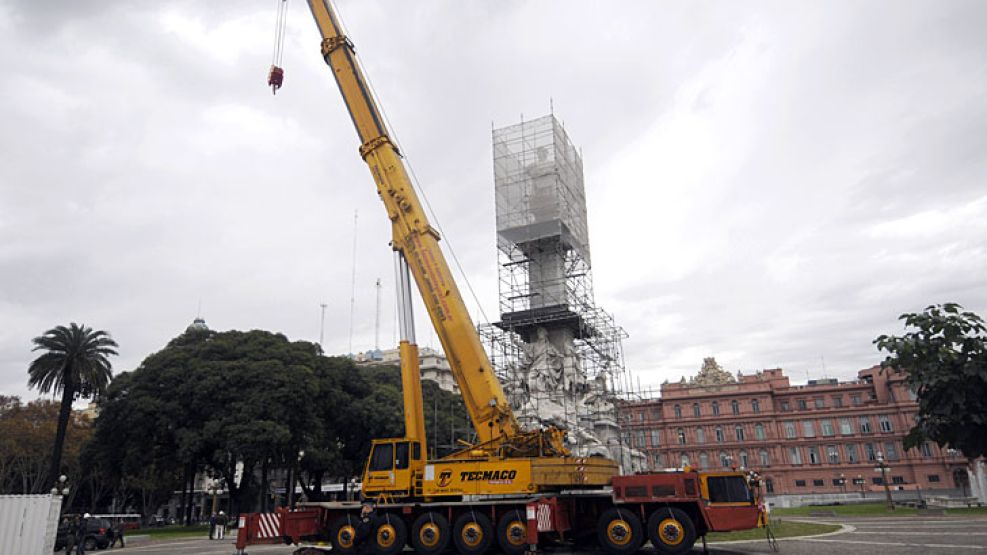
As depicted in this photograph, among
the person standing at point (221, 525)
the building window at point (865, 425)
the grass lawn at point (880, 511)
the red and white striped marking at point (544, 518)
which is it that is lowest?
the grass lawn at point (880, 511)

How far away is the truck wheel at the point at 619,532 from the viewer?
14891 millimetres

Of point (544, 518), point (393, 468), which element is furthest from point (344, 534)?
point (544, 518)

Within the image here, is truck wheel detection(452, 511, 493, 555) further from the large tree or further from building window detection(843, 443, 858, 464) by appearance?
building window detection(843, 443, 858, 464)

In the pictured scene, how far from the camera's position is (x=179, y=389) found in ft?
→ 119

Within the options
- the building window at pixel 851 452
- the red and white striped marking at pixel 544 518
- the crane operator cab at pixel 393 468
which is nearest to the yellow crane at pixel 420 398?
the crane operator cab at pixel 393 468

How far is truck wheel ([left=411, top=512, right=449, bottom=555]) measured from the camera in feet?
50.7

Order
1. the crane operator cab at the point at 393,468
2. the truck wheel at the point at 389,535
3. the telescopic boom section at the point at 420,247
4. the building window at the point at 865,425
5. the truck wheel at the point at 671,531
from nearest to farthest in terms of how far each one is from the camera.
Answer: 1. the truck wheel at the point at 671,531
2. the truck wheel at the point at 389,535
3. the crane operator cab at the point at 393,468
4. the telescopic boom section at the point at 420,247
5. the building window at the point at 865,425

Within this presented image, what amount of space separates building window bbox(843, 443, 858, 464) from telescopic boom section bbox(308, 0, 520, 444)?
185ft

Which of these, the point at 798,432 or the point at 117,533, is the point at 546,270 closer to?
the point at 117,533

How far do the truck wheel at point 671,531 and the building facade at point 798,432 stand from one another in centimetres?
4299

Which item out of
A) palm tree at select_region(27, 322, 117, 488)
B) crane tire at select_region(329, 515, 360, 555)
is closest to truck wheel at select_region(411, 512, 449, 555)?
crane tire at select_region(329, 515, 360, 555)

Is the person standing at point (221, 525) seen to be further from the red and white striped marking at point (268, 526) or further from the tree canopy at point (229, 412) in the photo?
the red and white striped marking at point (268, 526)

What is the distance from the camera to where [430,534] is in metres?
15.6

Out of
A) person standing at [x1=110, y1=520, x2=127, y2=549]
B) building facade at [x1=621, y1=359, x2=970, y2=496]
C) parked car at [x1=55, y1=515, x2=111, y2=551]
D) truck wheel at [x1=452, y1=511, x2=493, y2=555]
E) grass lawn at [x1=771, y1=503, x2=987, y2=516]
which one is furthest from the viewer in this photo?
building facade at [x1=621, y1=359, x2=970, y2=496]
